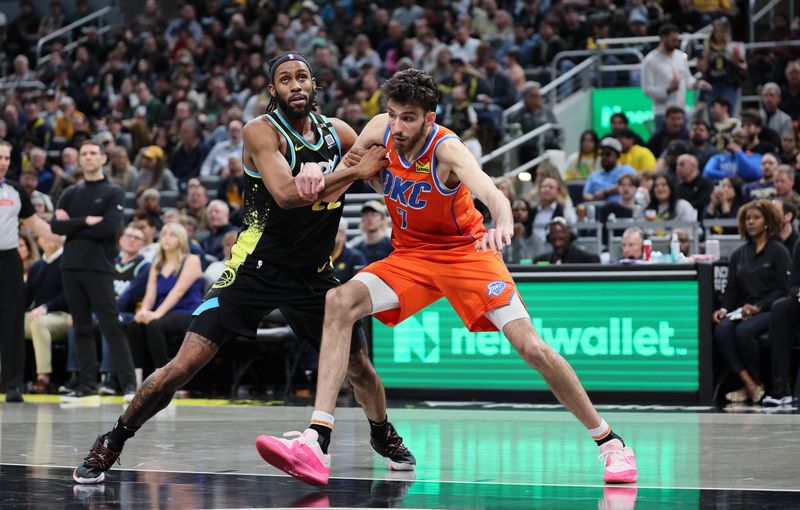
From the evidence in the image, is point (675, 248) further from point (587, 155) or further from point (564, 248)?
point (587, 155)

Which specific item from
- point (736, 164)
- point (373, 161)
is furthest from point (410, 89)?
point (736, 164)

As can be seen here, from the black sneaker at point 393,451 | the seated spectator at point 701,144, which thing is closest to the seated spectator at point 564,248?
the seated spectator at point 701,144

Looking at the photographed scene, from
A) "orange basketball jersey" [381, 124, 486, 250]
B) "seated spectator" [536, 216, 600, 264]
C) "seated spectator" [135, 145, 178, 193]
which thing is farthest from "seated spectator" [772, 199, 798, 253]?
"seated spectator" [135, 145, 178, 193]

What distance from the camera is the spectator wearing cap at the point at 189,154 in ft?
58.0

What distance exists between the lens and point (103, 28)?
2425 centimetres

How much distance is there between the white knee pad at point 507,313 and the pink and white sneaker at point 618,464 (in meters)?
0.72

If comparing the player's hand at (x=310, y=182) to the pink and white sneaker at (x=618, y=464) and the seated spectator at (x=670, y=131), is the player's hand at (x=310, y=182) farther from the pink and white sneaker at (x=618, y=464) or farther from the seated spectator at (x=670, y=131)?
the seated spectator at (x=670, y=131)

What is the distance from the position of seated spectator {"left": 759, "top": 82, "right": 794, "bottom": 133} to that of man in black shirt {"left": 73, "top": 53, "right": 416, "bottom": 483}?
30.6 ft

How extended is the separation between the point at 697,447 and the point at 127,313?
6533 mm

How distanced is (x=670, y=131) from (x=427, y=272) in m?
9.16

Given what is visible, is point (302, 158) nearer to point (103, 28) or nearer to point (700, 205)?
point (700, 205)

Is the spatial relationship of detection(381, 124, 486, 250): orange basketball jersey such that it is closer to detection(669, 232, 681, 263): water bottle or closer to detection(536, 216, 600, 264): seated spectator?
detection(669, 232, 681, 263): water bottle

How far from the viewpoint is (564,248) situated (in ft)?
37.2

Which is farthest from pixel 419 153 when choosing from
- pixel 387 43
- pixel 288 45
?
pixel 288 45
